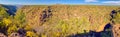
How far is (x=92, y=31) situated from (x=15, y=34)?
2162 cm

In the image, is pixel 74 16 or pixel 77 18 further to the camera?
pixel 74 16

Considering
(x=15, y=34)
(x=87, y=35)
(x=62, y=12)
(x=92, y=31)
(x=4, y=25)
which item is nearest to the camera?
(x=15, y=34)

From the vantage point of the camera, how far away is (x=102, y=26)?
31812 millimetres

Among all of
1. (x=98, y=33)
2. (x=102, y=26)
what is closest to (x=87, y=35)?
(x=98, y=33)

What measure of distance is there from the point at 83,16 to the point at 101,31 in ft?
15.0

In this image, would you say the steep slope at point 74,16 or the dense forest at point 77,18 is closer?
the dense forest at point 77,18

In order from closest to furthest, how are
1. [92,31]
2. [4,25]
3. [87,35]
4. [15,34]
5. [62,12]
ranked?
[15,34]
[4,25]
[87,35]
[92,31]
[62,12]

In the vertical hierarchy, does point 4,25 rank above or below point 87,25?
above

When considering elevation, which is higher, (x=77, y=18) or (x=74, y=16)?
(x=74, y=16)

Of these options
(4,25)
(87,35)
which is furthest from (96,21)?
(4,25)

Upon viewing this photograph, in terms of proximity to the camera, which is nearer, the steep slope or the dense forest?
the dense forest

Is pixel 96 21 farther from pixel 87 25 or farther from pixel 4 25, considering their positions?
pixel 4 25

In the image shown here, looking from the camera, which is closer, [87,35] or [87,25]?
[87,35]

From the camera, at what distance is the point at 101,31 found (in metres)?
29.2
